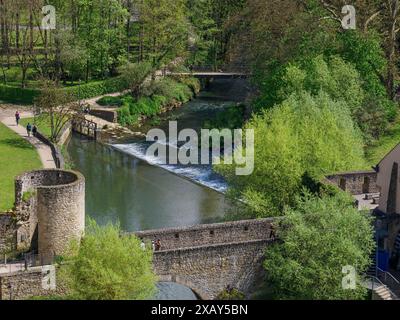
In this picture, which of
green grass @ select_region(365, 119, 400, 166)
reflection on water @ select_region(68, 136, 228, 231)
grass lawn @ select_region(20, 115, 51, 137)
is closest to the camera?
reflection on water @ select_region(68, 136, 228, 231)

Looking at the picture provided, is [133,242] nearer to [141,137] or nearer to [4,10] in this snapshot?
[141,137]

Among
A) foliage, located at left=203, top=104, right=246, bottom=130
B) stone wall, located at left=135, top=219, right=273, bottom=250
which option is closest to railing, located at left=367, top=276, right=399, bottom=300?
stone wall, located at left=135, top=219, right=273, bottom=250

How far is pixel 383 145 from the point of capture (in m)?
59.6

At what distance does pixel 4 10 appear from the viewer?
80812 millimetres

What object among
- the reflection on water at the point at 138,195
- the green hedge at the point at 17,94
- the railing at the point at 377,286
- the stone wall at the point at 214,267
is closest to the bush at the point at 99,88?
the green hedge at the point at 17,94

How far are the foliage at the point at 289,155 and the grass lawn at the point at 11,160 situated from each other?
1222 cm

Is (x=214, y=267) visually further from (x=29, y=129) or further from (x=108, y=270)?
(x=29, y=129)

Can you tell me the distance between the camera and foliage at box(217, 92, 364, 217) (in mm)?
43844

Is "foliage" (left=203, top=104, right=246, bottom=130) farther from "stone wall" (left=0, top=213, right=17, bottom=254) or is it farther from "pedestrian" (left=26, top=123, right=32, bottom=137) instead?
"stone wall" (left=0, top=213, right=17, bottom=254)

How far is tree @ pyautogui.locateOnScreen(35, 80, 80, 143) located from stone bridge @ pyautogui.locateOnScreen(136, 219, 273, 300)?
29025 millimetres

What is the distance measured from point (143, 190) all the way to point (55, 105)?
39.5 feet

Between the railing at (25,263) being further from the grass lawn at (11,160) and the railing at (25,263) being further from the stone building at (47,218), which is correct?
the grass lawn at (11,160)

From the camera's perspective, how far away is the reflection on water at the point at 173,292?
38719mm
